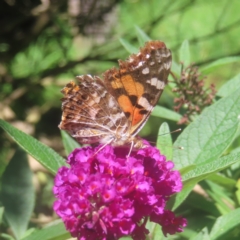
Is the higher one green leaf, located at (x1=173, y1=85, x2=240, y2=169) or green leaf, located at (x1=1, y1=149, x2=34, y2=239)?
green leaf, located at (x1=173, y1=85, x2=240, y2=169)

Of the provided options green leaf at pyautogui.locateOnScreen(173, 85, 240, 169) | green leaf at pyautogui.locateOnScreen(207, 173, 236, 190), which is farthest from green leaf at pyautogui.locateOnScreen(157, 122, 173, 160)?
green leaf at pyautogui.locateOnScreen(207, 173, 236, 190)

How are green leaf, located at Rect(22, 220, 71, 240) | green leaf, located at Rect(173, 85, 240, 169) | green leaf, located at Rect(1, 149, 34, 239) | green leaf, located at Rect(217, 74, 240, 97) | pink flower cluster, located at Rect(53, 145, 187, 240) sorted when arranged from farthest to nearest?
1. green leaf, located at Rect(217, 74, 240, 97)
2. green leaf, located at Rect(1, 149, 34, 239)
3. green leaf, located at Rect(173, 85, 240, 169)
4. green leaf, located at Rect(22, 220, 71, 240)
5. pink flower cluster, located at Rect(53, 145, 187, 240)

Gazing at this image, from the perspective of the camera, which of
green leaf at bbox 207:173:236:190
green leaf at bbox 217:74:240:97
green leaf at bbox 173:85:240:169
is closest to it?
green leaf at bbox 173:85:240:169

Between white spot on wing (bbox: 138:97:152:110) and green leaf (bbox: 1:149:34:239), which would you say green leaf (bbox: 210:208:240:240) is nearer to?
white spot on wing (bbox: 138:97:152:110)

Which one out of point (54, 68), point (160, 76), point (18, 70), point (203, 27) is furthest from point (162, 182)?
point (203, 27)

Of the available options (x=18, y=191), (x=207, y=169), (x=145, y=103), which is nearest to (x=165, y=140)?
(x=145, y=103)

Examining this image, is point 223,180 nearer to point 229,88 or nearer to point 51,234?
point 229,88

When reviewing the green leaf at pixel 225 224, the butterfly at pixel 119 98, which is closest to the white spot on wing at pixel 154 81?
the butterfly at pixel 119 98
